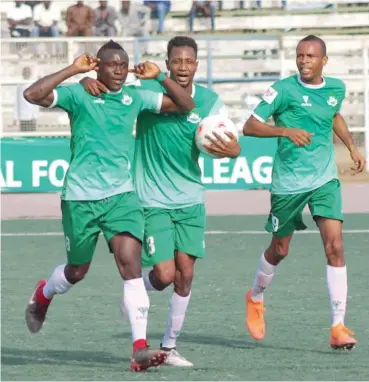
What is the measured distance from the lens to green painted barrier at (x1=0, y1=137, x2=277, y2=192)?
19562 millimetres

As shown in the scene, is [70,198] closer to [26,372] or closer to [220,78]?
[26,372]

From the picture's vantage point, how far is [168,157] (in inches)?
337

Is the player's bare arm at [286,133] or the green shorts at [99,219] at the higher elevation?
the player's bare arm at [286,133]

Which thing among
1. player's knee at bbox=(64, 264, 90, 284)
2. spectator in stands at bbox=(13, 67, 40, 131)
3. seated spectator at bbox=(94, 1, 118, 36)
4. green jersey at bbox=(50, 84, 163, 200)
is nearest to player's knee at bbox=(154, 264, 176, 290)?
player's knee at bbox=(64, 264, 90, 284)

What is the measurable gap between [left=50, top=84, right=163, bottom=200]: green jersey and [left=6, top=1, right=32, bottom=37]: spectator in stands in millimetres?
19110

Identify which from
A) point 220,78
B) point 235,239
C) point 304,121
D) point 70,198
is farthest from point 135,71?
point 220,78

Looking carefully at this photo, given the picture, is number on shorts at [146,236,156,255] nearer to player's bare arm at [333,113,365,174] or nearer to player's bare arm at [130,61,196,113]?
player's bare arm at [130,61,196,113]

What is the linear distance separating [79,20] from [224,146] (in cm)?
1800

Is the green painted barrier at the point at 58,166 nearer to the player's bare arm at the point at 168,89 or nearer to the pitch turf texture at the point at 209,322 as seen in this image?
the pitch turf texture at the point at 209,322

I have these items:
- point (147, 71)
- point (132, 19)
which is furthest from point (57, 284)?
point (132, 19)

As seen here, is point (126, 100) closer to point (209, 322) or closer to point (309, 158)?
point (309, 158)

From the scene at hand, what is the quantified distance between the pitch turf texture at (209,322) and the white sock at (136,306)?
27cm

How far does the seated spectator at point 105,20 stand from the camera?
26.3 m

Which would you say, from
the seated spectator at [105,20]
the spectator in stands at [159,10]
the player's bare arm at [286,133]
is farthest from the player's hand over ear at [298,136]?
the spectator in stands at [159,10]
